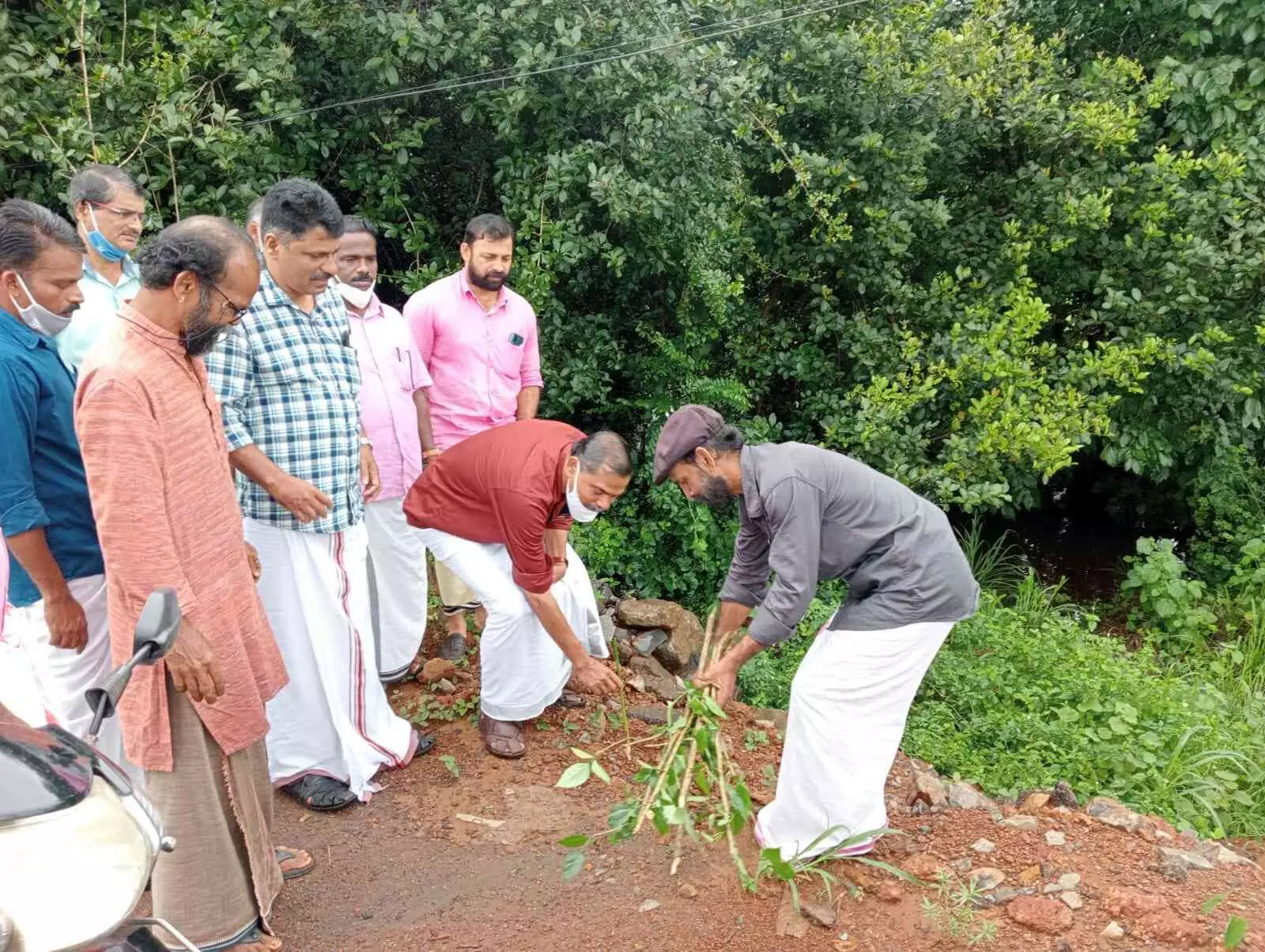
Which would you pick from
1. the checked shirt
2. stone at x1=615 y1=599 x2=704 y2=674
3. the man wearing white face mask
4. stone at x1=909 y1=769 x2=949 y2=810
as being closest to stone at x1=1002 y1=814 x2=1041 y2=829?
stone at x1=909 y1=769 x2=949 y2=810

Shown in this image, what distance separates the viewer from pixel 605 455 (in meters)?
3.39

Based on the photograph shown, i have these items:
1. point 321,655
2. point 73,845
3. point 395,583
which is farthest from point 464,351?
point 73,845

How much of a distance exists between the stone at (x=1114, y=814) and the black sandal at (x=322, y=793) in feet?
9.51

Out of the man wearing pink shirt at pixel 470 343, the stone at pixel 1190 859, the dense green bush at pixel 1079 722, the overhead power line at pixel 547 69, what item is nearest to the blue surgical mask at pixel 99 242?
the man wearing pink shirt at pixel 470 343

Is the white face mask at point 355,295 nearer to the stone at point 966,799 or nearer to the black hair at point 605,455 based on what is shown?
the black hair at point 605,455

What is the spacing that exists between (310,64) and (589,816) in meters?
4.68

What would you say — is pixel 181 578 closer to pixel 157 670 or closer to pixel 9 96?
pixel 157 670

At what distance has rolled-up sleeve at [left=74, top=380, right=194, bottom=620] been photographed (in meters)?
2.42

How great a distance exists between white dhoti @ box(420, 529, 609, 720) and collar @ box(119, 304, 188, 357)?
5.04 ft

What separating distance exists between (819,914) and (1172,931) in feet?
3.55

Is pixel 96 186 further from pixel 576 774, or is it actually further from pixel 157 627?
pixel 576 774

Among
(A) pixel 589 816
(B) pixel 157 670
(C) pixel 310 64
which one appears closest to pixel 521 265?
(C) pixel 310 64

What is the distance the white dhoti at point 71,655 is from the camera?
2.86m

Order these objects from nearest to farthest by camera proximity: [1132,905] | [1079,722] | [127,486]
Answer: [127,486], [1132,905], [1079,722]
